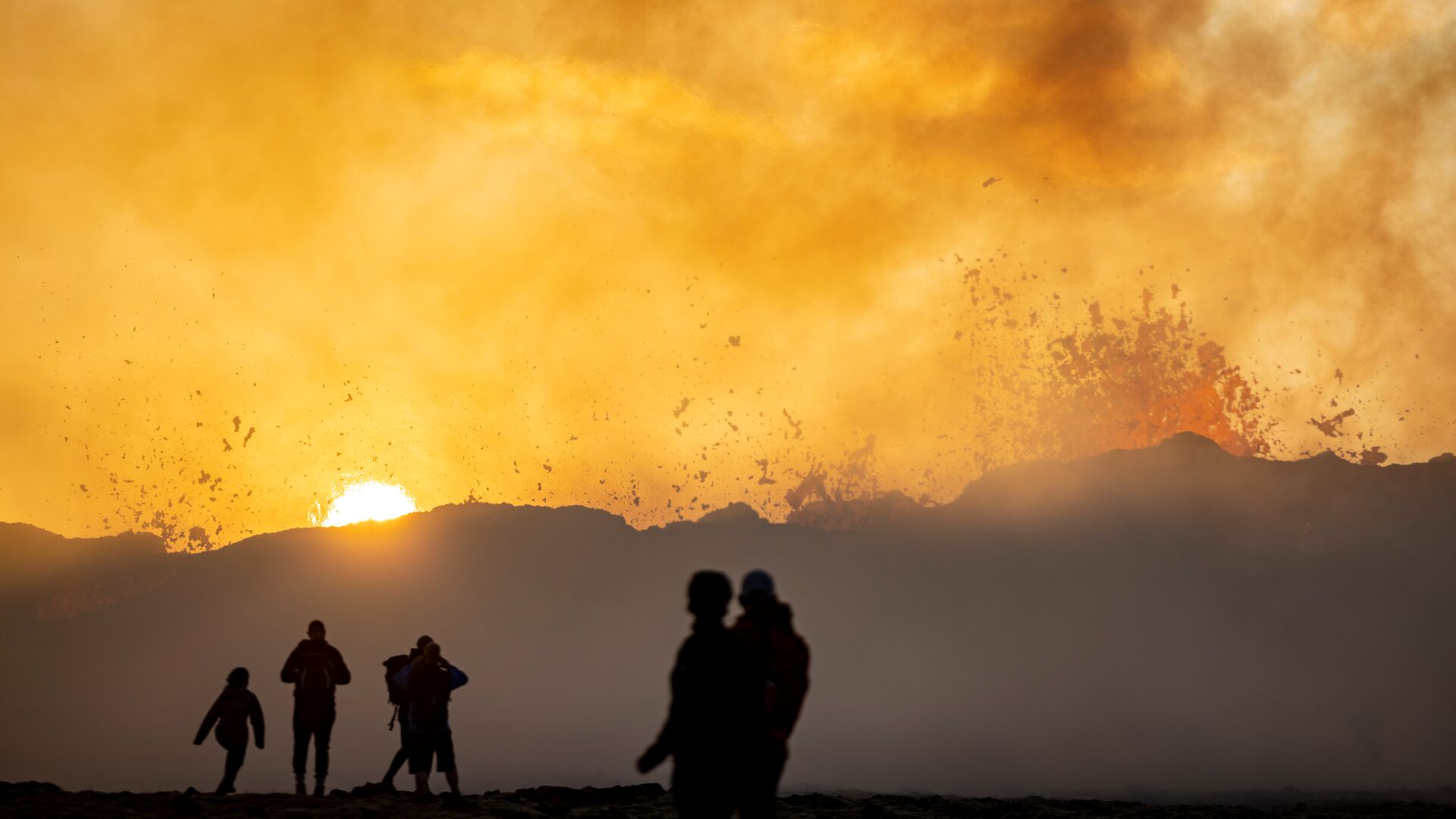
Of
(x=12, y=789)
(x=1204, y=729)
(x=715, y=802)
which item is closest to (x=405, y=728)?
(x=12, y=789)

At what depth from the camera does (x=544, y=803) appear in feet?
64.6

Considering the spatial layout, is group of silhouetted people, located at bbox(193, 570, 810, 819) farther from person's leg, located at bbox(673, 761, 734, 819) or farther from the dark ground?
the dark ground

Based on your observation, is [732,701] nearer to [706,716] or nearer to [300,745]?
[706,716]

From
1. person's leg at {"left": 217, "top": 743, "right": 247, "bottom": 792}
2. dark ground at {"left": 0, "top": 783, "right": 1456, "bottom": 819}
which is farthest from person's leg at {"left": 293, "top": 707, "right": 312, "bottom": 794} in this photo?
dark ground at {"left": 0, "top": 783, "right": 1456, "bottom": 819}

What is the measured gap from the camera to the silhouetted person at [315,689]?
60.1 feet

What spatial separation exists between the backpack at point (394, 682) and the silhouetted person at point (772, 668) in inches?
392

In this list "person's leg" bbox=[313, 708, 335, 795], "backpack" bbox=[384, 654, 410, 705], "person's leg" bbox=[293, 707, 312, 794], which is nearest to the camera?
"backpack" bbox=[384, 654, 410, 705]

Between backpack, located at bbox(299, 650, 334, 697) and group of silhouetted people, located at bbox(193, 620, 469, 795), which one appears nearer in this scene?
group of silhouetted people, located at bbox(193, 620, 469, 795)

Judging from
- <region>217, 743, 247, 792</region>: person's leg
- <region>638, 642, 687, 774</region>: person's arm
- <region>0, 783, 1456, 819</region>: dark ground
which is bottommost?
<region>0, 783, 1456, 819</region>: dark ground

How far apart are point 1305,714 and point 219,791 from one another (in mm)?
198162

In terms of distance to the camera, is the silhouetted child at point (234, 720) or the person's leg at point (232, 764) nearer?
the person's leg at point (232, 764)

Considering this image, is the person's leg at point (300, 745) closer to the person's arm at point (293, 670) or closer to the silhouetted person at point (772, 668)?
the person's arm at point (293, 670)

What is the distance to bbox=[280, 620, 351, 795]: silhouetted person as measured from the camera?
1833cm

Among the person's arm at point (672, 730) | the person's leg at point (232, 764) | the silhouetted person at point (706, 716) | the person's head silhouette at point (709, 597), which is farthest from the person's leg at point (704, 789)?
the person's leg at point (232, 764)
